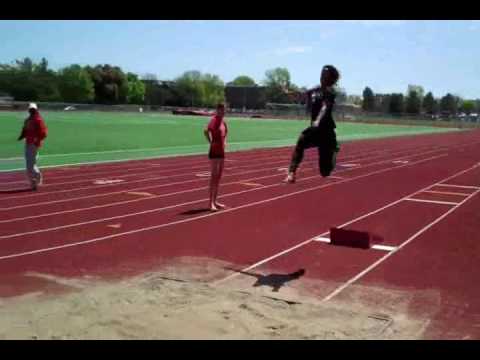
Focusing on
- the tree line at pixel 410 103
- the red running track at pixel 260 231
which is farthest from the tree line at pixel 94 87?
the red running track at pixel 260 231

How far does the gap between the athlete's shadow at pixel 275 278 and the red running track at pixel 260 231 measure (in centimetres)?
14

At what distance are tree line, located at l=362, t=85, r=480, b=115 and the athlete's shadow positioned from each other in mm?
105406

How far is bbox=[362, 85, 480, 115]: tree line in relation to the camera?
111m

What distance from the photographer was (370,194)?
13.6 m

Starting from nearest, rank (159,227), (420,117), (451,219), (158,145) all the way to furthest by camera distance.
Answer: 1. (159,227)
2. (451,219)
3. (158,145)
4. (420,117)

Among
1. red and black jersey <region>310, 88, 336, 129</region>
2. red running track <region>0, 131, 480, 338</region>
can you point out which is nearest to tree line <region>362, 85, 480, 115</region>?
red running track <region>0, 131, 480, 338</region>

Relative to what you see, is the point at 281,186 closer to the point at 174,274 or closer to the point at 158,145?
the point at 174,274

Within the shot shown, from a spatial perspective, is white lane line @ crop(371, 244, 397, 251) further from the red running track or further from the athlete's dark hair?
the athlete's dark hair

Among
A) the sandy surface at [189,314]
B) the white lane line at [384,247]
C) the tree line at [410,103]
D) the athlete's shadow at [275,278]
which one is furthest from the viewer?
the tree line at [410,103]

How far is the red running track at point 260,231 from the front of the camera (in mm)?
6461

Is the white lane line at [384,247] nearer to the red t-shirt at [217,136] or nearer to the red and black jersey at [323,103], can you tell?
the red and black jersey at [323,103]
